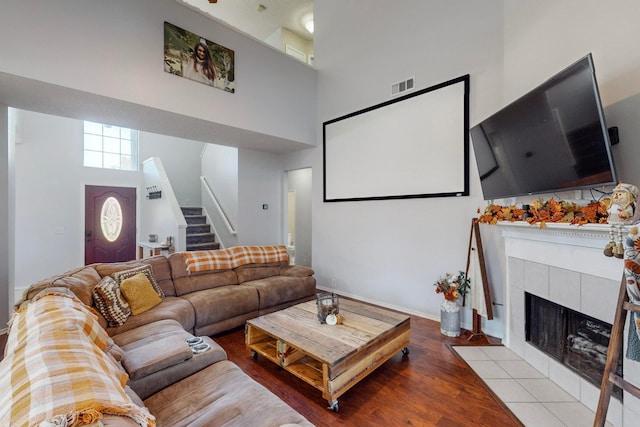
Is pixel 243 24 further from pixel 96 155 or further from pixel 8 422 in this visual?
pixel 8 422

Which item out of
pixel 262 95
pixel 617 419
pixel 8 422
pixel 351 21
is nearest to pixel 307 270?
pixel 262 95

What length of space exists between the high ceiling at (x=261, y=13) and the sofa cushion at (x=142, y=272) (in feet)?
16.2

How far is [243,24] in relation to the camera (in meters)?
6.31

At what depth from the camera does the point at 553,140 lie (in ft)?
6.56

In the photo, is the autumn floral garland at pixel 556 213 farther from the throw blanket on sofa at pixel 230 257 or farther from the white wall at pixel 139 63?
the white wall at pixel 139 63

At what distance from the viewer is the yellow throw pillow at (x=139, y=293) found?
8.46ft

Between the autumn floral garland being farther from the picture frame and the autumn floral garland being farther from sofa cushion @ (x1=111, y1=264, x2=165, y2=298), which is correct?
the picture frame

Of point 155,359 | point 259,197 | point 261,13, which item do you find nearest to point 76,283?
point 155,359

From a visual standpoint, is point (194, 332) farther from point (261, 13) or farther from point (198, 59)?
point (261, 13)

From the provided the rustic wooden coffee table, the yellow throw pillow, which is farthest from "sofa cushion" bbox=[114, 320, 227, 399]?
the rustic wooden coffee table

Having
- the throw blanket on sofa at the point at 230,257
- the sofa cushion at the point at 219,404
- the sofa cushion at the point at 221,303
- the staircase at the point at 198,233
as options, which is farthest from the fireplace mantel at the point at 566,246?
the staircase at the point at 198,233

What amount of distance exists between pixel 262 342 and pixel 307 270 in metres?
1.61

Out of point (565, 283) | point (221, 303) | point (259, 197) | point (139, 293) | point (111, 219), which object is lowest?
point (221, 303)

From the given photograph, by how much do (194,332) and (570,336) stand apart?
3.37 m
